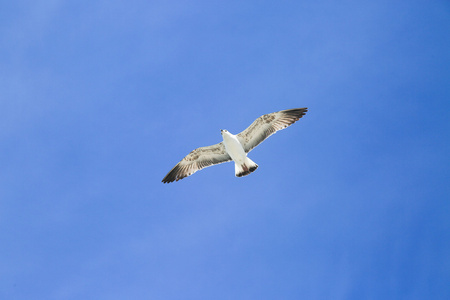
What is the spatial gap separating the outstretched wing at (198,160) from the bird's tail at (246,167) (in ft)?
2.79

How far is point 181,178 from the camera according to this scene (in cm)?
1966

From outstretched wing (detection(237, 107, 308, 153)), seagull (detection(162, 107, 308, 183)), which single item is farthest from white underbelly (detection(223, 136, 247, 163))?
outstretched wing (detection(237, 107, 308, 153))

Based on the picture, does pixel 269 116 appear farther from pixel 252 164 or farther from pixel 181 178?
pixel 181 178

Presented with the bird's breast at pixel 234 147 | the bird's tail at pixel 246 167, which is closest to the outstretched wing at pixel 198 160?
the bird's breast at pixel 234 147

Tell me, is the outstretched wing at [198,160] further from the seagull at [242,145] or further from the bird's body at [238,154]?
the bird's body at [238,154]

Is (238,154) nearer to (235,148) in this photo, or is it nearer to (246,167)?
(235,148)

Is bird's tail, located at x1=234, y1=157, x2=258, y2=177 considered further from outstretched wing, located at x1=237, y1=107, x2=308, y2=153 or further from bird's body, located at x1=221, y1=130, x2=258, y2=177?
outstretched wing, located at x1=237, y1=107, x2=308, y2=153

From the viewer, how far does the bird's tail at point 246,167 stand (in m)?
18.5

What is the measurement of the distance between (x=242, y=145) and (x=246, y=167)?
0.97 m

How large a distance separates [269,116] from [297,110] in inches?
48.5

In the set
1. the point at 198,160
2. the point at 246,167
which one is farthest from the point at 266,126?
the point at 198,160

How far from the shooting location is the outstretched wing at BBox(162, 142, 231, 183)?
63.0 feet

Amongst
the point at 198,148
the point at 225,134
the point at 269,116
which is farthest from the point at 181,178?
the point at 269,116

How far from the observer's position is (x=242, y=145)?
18.9 metres
